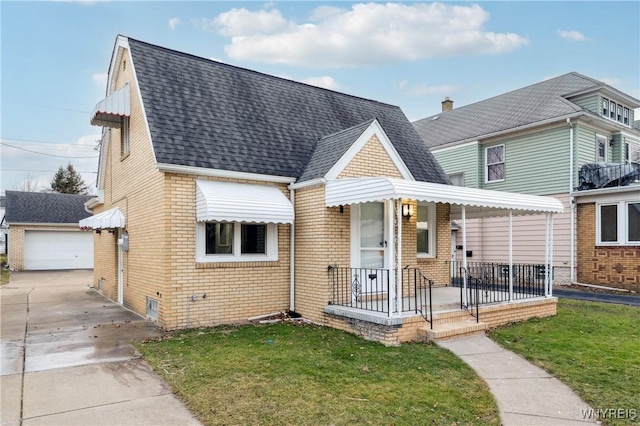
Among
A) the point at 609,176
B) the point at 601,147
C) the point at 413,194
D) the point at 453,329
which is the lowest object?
the point at 453,329

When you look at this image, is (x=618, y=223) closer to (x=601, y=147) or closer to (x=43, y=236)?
(x=601, y=147)

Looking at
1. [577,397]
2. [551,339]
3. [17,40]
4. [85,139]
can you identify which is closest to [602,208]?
[551,339]

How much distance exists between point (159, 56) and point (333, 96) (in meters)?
5.92

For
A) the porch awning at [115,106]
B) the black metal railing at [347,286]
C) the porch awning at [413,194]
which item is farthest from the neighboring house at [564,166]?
the porch awning at [115,106]

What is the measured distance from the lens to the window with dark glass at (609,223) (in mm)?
16734

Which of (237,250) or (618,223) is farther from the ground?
(618,223)

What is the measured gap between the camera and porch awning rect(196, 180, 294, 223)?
29.4 ft

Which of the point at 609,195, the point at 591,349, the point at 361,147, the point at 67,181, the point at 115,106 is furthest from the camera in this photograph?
the point at 67,181

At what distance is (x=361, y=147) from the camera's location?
408 inches

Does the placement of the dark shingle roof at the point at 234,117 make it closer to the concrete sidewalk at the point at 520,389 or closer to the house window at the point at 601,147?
the concrete sidewalk at the point at 520,389

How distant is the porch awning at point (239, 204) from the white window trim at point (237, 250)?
1.57ft

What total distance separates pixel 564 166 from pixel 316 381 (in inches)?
668

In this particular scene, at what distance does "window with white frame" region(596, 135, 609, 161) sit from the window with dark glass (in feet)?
10.6

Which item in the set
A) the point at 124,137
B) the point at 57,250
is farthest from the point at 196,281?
the point at 57,250
